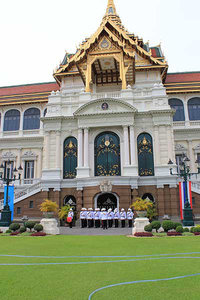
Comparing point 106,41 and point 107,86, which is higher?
point 106,41

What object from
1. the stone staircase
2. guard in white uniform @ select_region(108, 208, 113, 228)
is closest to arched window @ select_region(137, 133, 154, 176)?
guard in white uniform @ select_region(108, 208, 113, 228)

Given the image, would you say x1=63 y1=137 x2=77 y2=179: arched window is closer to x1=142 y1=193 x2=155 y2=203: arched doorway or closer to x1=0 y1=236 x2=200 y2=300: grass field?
x1=142 y1=193 x2=155 y2=203: arched doorway

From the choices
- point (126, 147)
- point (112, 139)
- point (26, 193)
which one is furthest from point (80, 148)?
point (26, 193)

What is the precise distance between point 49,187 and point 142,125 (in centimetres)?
1099

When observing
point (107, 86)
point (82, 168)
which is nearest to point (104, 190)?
point (82, 168)

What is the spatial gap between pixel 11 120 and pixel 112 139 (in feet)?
57.6

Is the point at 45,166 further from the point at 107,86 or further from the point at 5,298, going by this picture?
the point at 5,298

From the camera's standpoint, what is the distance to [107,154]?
91.4 ft

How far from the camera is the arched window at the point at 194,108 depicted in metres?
35.3

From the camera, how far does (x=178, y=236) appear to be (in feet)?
51.4

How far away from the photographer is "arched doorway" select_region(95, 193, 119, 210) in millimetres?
26078

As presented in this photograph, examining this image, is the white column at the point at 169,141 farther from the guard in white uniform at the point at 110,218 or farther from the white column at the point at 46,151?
the white column at the point at 46,151

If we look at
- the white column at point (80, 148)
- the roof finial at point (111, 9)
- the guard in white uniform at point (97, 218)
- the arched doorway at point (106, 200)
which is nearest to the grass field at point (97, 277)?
the guard in white uniform at point (97, 218)

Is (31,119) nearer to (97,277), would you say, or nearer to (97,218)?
(97,218)
